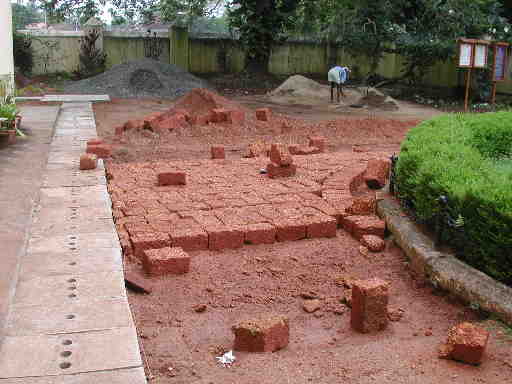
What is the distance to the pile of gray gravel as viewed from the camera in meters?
19.6

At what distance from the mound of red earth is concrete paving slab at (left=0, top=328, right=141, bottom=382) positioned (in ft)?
28.2

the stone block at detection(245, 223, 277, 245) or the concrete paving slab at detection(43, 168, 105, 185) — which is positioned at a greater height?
the concrete paving slab at detection(43, 168, 105, 185)

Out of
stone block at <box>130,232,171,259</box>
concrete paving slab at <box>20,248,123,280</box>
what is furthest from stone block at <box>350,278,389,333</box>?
stone block at <box>130,232,171,259</box>

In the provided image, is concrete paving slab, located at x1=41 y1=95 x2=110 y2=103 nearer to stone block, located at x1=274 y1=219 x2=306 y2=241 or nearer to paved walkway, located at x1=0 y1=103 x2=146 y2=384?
paved walkway, located at x1=0 y1=103 x2=146 y2=384

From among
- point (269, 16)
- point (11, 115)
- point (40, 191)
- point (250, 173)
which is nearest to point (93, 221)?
point (40, 191)

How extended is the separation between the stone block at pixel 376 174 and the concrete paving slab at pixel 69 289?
3888 millimetres

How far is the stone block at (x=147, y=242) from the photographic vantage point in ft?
17.0

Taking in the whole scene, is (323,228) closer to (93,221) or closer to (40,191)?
(93,221)

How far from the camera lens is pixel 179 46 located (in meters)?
26.0

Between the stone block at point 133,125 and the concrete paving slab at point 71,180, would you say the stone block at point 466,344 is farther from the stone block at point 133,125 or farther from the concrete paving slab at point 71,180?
the stone block at point 133,125

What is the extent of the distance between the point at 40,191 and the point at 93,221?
1430mm

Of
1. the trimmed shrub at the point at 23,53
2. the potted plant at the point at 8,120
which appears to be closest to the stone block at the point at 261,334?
the potted plant at the point at 8,120

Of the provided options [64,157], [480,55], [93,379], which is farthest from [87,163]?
[480,55]

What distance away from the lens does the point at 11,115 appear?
983cm
